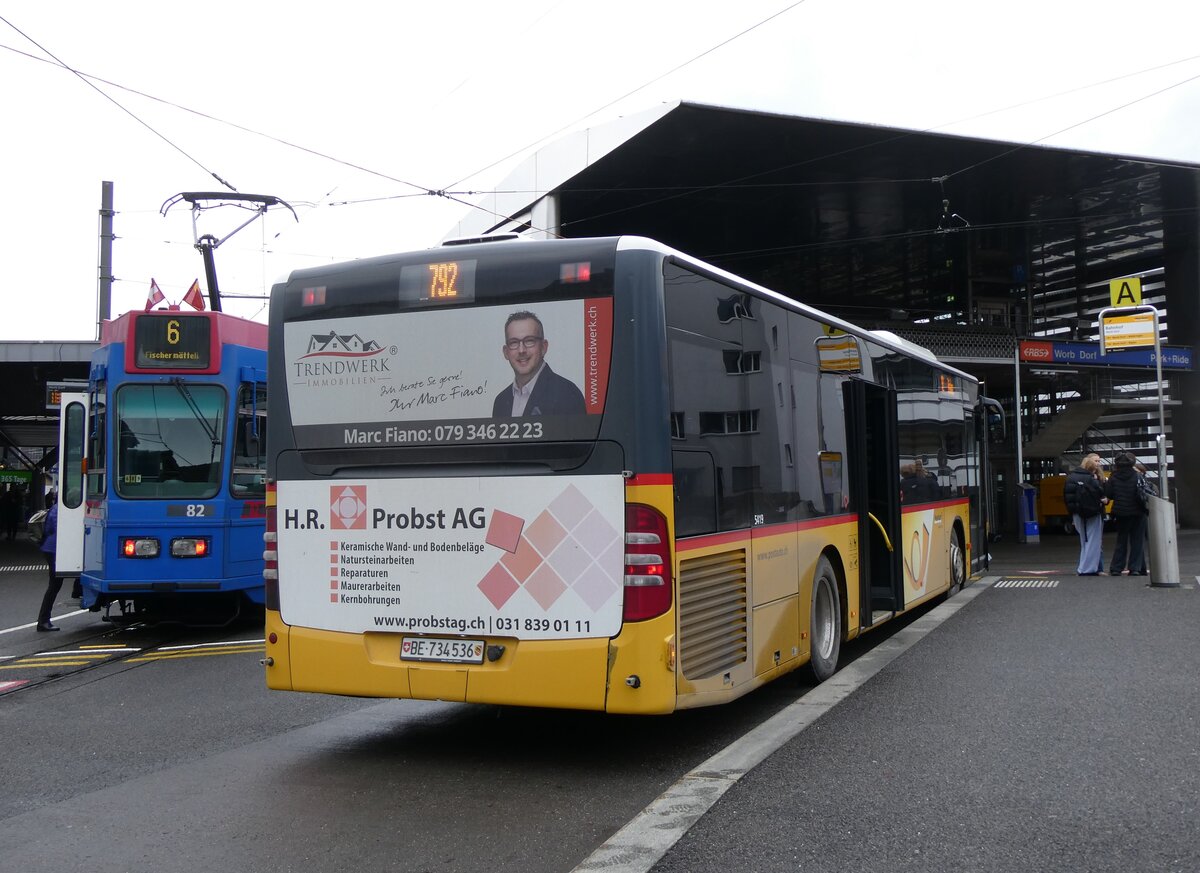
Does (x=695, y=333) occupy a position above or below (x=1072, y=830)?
above

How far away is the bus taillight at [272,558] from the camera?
22.5 feet

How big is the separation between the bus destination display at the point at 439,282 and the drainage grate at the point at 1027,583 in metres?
12.4

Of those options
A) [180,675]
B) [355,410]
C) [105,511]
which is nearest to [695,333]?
[355,410]

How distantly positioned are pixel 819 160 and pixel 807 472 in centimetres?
1874

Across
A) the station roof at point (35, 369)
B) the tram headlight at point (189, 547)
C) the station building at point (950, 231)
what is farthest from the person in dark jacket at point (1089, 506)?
the station roof at point (35, 369)

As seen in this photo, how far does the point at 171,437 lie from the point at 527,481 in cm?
708

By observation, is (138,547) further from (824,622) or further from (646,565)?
(646,565)

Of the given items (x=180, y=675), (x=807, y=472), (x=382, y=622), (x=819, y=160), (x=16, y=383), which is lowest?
(x=180, y=675)

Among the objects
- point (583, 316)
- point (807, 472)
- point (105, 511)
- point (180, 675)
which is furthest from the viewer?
point (105, 511)

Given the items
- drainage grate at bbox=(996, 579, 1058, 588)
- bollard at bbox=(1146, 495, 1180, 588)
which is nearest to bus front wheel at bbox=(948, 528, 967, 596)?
drainage grate at bbox=(996, 579, 1058, 588)

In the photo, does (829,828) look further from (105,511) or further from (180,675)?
(105,511)

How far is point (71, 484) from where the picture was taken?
43.0ft

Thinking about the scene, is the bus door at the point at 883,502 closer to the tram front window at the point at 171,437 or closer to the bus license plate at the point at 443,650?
the bus license plate at the point at 443,650

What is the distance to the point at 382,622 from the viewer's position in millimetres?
6523
